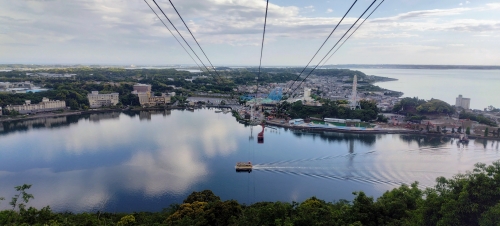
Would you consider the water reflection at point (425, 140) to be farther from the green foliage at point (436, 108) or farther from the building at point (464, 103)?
the building at point (464, 103)

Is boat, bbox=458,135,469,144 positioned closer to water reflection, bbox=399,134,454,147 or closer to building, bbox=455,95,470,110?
water reflection, bbox=399,134,454,147

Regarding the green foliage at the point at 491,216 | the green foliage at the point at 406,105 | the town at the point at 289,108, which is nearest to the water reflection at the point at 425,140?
the town at the point at 289,108

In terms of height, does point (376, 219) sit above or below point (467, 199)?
below

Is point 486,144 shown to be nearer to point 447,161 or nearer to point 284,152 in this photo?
point 447,161

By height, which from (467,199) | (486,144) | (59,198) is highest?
(467,199)

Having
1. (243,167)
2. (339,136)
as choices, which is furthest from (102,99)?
(339,136)

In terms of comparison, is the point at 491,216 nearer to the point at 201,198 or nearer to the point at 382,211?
the point at 382,211

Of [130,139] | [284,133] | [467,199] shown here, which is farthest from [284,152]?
[467,199]
